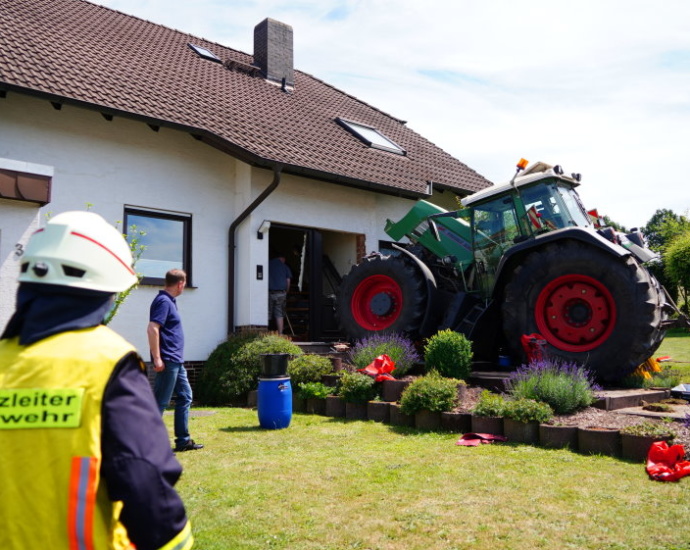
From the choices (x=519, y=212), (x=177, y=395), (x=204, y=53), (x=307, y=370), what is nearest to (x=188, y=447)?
(x=177, y=395)

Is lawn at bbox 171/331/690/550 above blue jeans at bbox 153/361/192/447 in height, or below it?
below

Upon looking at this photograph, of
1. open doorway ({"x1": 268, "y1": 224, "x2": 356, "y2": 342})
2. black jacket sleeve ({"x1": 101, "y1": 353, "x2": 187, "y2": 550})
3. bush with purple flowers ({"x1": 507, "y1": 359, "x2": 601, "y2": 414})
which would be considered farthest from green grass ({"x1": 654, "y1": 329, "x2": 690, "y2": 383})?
black jacket sleeve ({"x1": 101, "y1": 353, "x2": 187, "y2": 550})

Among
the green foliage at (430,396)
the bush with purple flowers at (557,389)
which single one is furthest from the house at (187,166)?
the bush with purple flowers at (557,389)

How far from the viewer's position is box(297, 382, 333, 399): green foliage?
28.0ft

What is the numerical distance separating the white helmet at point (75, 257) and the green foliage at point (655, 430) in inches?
190

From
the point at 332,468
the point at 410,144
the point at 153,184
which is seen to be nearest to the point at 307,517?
the point at 332,468

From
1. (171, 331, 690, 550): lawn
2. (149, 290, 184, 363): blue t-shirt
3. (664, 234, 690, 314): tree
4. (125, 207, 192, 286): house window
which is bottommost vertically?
(171, 331, 690, 550): lawn

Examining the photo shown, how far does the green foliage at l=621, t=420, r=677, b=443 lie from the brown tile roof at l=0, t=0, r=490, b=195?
7414 millimetres

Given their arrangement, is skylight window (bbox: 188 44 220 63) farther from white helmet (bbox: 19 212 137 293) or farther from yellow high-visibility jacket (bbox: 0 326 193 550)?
yellow high-visibility jacket (bbox: 0 326 193 550)

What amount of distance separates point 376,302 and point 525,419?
4.21 m

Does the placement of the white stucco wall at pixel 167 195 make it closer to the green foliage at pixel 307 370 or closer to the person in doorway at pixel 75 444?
the green foliage at pixel 307 370

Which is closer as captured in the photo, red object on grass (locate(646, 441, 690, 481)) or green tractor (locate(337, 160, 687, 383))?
red object on grass (locate(646, 441, 690, 481))

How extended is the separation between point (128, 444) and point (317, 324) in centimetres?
→ 1130

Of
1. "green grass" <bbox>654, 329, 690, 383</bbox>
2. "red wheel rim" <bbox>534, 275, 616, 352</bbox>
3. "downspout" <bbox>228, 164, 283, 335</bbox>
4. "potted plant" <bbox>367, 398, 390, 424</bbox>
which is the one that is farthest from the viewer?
"downspout" <bbox>228, 164, 283, 335</bbox>
